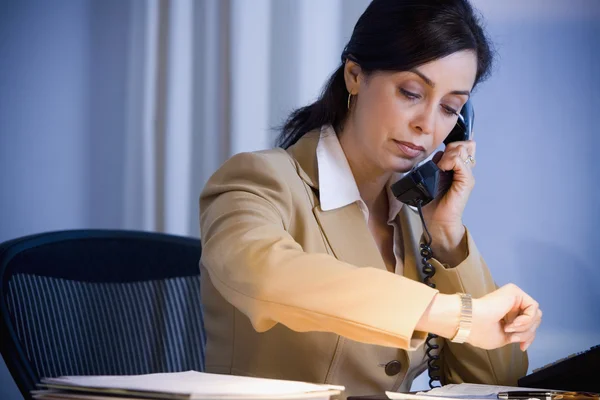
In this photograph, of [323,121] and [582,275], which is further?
[582,275]

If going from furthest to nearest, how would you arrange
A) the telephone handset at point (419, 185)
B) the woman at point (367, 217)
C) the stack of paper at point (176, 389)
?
the telephone handset at point (419, 185)
the woman at point (367, 217)
the stack of paper at point (176, 389)

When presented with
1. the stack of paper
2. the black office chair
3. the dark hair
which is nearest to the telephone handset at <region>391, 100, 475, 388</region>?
the dark hair

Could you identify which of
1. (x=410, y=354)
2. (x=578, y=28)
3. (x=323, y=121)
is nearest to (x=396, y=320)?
(x=410, y=354)

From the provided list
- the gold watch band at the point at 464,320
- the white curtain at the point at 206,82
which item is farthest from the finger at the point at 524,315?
the white curtain at the point at 206,82

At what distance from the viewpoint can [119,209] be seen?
2.40 metres

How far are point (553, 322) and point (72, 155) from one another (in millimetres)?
1491

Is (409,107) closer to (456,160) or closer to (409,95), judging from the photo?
(409,95)

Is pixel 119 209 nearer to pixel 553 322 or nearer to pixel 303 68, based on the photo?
pixel 303 68

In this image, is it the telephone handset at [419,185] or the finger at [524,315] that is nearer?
the finger at [524,315]

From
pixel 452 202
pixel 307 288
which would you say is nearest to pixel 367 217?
pixel 452 202

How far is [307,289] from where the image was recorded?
3.14 ft

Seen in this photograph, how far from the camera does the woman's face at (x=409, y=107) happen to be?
1.44 meters

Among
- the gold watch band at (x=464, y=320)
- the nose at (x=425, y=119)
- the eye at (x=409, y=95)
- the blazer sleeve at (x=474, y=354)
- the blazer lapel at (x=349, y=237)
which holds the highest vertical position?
the eye at (x=409, y=95)

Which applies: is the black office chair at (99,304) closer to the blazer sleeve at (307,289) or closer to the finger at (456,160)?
the blazer sleeve at (307,289)
